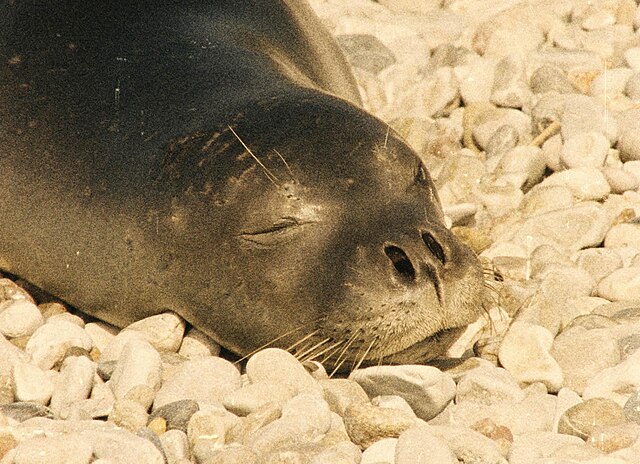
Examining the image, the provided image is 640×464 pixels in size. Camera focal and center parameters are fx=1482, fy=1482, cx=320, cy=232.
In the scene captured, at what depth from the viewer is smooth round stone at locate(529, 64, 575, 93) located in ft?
25.8

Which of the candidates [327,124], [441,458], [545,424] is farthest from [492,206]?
[441,458]

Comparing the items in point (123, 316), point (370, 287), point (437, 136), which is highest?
point (370, 287)

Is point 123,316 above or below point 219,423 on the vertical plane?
below

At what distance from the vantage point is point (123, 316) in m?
5.59

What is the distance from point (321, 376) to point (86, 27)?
199 cm

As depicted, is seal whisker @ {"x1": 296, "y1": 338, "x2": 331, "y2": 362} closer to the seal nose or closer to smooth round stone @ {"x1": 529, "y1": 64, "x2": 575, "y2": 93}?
the seal nose

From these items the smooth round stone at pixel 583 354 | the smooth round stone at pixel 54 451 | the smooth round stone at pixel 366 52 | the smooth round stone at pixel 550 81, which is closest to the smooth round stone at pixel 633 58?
the smooth round stone at pixel 550 81

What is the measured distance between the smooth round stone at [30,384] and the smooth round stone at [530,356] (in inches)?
62.3

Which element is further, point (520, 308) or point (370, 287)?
point (520, 308)

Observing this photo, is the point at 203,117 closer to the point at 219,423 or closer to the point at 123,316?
the point at 123,316

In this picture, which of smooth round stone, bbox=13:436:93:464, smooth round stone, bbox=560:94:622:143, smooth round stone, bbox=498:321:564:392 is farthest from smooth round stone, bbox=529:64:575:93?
smooth round stone, bbox=13:436:93:464

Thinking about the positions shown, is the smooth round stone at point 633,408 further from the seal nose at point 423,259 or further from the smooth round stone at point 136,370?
the smooth round stone at point 136,370

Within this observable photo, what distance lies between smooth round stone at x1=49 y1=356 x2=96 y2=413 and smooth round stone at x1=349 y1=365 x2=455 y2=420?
93cm

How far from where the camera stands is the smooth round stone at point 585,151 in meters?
6.96
